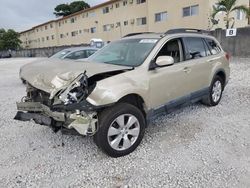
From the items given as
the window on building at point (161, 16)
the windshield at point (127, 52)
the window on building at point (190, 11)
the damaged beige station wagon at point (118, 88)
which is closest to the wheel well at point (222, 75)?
the damaged beige station wagon at point (118, 88)

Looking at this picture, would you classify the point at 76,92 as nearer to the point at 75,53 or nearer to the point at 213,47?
the point at 213,47

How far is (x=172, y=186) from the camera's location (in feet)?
8.81

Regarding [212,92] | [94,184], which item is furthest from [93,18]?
[94,184]

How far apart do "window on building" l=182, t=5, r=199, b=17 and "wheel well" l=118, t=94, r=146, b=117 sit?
65.1 feet

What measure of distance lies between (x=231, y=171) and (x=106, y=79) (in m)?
1.94

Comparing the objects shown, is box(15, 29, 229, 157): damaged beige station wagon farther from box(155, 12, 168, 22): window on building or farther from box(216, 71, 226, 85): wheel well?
box(155, 12, 168, 22): window on building

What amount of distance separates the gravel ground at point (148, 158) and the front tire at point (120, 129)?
149mm

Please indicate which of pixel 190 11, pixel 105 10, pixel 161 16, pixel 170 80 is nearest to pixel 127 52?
pixel 170 80

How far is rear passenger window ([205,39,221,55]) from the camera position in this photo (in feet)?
17.4

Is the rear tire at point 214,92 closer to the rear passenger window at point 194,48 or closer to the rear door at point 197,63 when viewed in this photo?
the rear door at point 197,63

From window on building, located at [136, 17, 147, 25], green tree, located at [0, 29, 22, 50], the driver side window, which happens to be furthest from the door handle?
green tree, located at [0, 29, 22, 50]

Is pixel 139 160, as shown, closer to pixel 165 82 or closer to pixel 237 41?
pixel 165 82

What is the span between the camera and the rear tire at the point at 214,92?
17.2 feet

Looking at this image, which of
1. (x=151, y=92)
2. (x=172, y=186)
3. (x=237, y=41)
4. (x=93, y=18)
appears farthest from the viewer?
(x=93, y=18)
